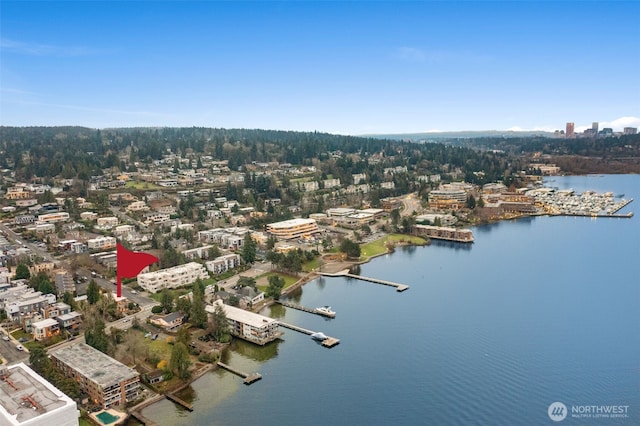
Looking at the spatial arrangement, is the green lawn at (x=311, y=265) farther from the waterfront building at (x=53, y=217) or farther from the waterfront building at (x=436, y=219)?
the waterfront building at (x=53, y=217)

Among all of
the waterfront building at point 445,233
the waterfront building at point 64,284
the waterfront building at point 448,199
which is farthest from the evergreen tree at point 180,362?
the waterfront building at point 448,199

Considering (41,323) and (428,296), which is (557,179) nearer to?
(428,296)

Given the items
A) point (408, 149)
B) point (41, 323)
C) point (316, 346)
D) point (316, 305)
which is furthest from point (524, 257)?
point (408, 149)

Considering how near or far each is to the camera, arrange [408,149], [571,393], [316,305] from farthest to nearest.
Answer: [408,149] < [316,305] < [571,393]

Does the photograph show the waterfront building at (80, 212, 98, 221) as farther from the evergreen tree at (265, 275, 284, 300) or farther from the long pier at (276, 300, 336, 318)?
the long pier at (276, 300, 336, 318)

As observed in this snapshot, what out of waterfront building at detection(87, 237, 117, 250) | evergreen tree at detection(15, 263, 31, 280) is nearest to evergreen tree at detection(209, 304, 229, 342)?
evergreen tree at detection(15, 263, 31, 280)

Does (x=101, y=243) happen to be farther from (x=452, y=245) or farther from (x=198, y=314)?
(x=452, y=245)

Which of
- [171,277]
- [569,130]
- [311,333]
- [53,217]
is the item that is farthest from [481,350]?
[569,130]
